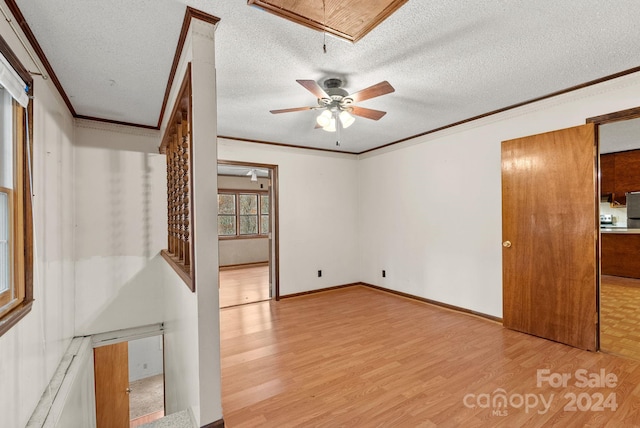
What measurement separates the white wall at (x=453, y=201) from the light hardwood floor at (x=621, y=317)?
979 millimetres

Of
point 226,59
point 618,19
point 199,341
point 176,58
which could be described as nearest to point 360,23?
point 226,59

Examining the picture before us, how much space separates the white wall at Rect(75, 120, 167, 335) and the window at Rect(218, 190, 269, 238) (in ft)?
13.4

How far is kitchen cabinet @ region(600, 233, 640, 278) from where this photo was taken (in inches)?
210

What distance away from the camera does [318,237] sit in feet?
16.5

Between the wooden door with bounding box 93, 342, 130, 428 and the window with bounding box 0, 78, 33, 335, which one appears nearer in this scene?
the window with bounding box 0, 78, 33, 335

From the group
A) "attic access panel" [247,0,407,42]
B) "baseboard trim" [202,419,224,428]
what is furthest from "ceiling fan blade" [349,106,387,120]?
"baseboard trim" [202,419,224,428]

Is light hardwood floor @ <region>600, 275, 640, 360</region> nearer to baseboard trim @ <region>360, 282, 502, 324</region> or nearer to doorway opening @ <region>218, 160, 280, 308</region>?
baseboard trim @ <region>360, 282, 502, 324</region>

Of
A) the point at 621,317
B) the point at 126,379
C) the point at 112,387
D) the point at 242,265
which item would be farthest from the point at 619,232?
the point at 112,387

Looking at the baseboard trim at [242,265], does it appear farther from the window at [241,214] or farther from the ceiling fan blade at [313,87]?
the ceiling fan blade at [313,87]

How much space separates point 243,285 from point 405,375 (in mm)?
3929

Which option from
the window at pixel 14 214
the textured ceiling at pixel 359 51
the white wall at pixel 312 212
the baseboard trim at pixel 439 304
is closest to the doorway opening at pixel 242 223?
the white wall at pixel 312 212

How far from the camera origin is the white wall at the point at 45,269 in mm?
1656

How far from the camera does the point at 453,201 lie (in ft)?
12.8

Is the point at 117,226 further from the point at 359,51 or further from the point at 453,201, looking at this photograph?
the point at 453,201
